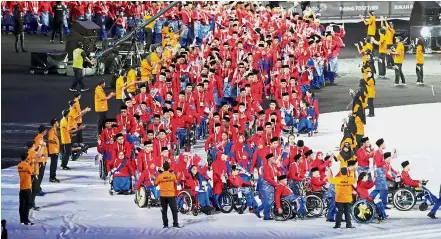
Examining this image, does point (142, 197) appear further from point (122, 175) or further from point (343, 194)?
point (343, 194)

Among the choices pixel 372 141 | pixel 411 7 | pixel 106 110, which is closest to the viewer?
pixel 372 141

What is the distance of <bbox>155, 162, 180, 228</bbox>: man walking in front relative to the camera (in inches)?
577

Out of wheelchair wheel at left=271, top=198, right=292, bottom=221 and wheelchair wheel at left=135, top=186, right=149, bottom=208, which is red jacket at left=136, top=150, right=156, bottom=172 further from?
wheelchair wheel at left=271, top=198, right=292, bottom=221

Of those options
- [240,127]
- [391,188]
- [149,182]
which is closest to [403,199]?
[391,188]

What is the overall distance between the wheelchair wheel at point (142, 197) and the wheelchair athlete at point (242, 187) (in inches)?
40.3

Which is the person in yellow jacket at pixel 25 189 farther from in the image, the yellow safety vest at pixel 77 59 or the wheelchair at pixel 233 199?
the yellow safety vest at pixel 77 59

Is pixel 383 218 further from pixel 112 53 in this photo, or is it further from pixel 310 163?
pixel 112 53

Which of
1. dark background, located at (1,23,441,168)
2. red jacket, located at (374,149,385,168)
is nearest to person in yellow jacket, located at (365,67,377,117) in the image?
dark background, located at (1,23,441,168)

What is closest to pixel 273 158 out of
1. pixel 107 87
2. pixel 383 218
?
pixel 383 218

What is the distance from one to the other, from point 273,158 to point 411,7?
5.22 metres

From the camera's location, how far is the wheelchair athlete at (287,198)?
14.9 meters

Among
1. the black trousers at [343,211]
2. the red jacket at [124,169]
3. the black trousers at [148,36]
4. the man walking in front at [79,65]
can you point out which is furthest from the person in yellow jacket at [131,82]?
the black trousers at [343,211]

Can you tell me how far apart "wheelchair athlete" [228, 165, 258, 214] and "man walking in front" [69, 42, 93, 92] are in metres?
4.50

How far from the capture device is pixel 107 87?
19.2 meters
